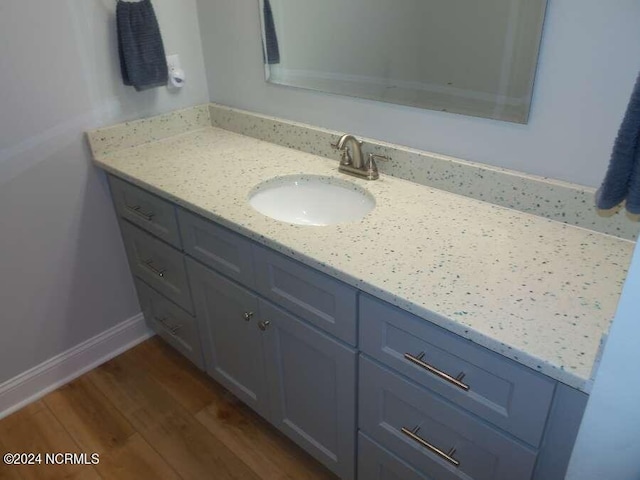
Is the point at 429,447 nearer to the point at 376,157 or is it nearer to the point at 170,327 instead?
the point at 376,157

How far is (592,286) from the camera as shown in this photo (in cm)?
99

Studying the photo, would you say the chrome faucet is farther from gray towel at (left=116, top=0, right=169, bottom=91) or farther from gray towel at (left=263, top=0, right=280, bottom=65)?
gray towel at (left=116, top=0, right=169, bottom=91)

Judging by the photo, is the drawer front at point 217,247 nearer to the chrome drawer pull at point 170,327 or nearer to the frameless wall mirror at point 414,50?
the chrome drawer pull at point 170,327

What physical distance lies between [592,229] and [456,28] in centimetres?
61

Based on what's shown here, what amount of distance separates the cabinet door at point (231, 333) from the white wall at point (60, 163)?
556 millimetres

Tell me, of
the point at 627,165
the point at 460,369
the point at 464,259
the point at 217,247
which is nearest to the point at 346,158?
the point at 217,247

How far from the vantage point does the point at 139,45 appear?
5.69 feet

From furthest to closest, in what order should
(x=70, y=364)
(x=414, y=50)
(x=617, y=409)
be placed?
(x=70, y=364) < (x=414, y=50) < (x=617, y=409)

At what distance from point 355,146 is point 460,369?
31.3 inches

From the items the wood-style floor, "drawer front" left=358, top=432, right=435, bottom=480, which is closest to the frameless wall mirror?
"drawer front" left=358, top=432, right=435, bottom=480

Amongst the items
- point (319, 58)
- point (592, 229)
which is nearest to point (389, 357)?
point (592, 229)

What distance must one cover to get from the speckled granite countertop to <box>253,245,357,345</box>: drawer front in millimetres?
50

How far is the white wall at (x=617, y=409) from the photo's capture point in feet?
1.95

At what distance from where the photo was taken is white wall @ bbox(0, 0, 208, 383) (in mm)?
1568
